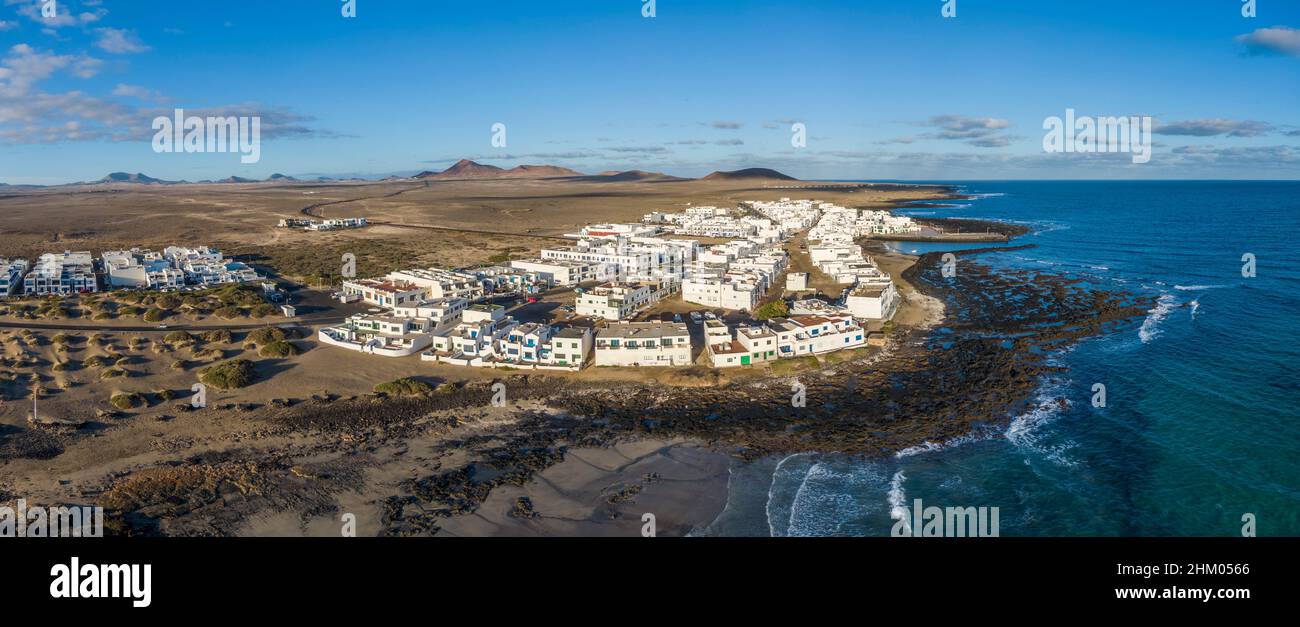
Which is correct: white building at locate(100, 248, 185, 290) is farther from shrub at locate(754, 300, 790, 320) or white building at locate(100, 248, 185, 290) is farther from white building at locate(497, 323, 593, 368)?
shrub at locate(754, 300, 790, 320)

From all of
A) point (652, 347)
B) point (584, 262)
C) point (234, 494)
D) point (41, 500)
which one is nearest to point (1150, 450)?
point (652, 347)

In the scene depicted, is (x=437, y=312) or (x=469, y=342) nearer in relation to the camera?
(x=469, y=342)

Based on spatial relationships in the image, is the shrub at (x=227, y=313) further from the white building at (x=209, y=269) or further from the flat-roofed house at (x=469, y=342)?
the flat-roofed house at (x=469, y=342)

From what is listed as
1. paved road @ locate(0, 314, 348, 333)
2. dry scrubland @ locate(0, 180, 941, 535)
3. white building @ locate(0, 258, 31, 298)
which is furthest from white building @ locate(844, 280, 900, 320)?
white building @ locate(0, 258, 31, 298)

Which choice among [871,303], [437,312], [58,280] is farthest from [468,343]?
[58,280]

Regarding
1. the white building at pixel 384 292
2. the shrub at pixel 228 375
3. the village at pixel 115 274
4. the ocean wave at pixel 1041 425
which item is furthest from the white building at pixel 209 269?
the ocean wave at pixel 1041 425

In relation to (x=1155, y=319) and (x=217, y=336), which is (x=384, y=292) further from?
(x=1155, y=319)

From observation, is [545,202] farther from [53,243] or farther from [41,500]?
[41,500]
